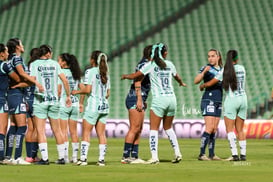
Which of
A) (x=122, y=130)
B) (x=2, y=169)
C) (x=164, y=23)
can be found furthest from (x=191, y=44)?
(x=2, y=169)

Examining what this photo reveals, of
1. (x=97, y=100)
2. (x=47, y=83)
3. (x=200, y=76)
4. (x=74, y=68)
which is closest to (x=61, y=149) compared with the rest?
(x=97, y=100)

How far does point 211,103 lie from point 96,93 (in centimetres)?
344

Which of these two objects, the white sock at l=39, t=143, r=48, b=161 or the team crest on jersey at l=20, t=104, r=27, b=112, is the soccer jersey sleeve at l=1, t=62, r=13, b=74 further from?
the white sock at l=39, t=143, r=48, b=161

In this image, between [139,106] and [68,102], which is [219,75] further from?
[68,102]

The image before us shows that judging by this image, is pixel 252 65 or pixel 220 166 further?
pixel 252 65

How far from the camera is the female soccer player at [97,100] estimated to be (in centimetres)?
1590

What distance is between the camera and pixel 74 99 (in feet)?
58.0

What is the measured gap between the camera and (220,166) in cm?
1589

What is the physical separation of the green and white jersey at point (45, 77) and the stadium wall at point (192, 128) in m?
16.4

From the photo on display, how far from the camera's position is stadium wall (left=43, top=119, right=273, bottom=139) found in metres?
31.2

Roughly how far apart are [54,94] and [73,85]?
1.87m

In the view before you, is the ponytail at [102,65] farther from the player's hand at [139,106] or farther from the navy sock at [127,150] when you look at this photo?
the navy sock at [127,150]

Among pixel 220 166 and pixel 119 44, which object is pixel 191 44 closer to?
pixel 119 44

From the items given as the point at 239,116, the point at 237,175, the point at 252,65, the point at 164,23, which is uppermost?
the point at 164,23
